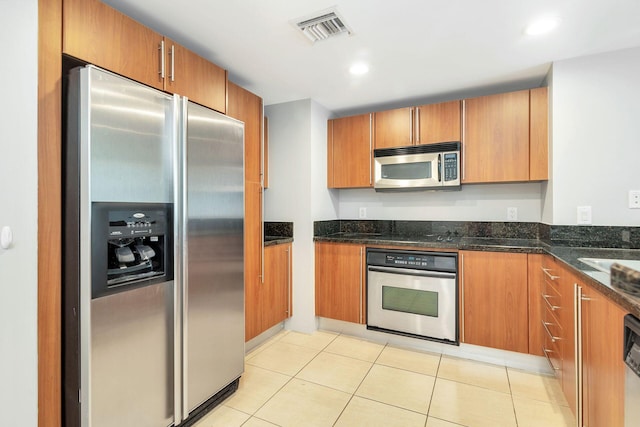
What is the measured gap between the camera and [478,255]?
7.96 ft

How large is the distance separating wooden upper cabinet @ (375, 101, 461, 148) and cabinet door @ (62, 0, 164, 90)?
2.05 metres

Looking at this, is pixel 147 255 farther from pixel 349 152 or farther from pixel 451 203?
pixel 451 203

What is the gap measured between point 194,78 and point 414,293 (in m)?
2.32

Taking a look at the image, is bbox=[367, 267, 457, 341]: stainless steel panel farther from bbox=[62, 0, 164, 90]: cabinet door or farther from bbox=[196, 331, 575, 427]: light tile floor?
bbox=[62, 0, 164, 90]: cabinet door

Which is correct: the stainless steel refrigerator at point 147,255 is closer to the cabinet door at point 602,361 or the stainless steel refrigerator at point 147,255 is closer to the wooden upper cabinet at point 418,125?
the wooden upper cabinet at point 418,125

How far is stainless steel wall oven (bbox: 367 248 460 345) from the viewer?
8.27 feet

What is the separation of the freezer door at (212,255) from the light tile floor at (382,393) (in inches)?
11.6

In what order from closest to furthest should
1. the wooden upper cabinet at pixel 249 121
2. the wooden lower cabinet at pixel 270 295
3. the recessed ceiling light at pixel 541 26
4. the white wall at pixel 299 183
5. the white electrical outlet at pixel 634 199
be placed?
the recessed ceiling light at pixel 541 26, the white electrical outlet at pixel 634 199, the wooden upper cabinet at pixel 249 121, the wooden lower cabinet at pixel 270 295, the white wall at pixel 299 183

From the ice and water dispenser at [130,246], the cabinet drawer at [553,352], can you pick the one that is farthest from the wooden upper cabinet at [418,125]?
the ice and water dispenser at [130,246]

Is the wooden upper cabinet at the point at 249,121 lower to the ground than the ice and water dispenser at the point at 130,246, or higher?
higher

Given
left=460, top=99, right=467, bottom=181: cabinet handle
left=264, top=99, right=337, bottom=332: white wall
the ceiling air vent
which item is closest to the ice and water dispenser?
the ceiling air vent

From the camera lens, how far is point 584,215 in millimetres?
2219

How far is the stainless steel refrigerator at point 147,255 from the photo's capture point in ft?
4.13

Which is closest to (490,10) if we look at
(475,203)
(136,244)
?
(475,203)
